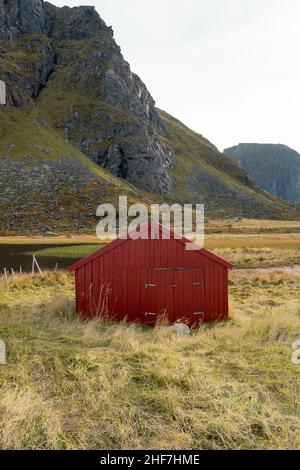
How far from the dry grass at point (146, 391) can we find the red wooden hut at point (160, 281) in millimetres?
3244

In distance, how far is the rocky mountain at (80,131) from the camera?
93875 millimetres

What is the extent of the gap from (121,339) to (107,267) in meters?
5.19

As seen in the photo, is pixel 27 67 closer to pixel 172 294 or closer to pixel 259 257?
pixel 259 257

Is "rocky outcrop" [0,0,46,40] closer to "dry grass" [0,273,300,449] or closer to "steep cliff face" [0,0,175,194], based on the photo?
"steep cliff face" [0,0,175,194]

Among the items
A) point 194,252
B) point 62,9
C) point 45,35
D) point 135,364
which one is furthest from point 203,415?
point 62,9

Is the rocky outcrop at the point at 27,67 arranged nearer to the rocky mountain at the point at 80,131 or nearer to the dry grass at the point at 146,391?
the rocky mountain at the point at 80,131

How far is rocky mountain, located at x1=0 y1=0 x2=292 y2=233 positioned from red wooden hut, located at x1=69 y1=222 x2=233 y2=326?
7048 centimetres

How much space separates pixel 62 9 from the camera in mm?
170250

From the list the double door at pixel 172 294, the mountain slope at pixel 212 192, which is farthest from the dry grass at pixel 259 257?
the mountain slope at pixel 212 192

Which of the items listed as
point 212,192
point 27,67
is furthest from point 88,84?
point 212,192

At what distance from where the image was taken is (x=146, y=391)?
7539mm

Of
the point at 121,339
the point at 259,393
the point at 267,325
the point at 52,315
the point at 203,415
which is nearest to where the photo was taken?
the point at 203,415

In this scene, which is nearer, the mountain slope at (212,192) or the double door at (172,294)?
the double door at (172,294)

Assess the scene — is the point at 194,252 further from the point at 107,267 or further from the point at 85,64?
the point at 85,64
